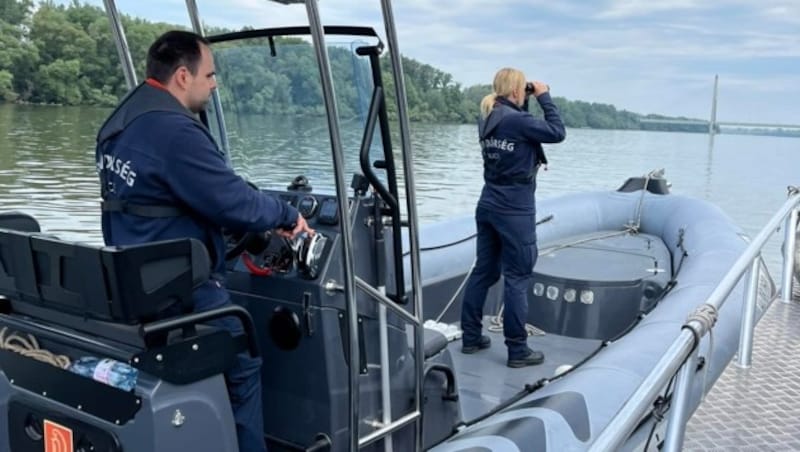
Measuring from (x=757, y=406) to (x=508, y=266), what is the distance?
1170mm

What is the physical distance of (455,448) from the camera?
191 centimetres

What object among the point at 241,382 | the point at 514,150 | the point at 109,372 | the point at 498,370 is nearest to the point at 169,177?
the point at 109,372

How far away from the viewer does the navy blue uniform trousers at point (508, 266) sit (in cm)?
326

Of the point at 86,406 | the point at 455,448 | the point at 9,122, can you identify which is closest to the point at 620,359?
the point at 455,448

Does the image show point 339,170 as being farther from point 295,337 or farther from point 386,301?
point 295,337

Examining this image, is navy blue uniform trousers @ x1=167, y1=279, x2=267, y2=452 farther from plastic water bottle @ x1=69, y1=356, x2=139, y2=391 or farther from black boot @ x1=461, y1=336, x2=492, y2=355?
black boot @ x1=461, y1=336, x2=492, y2=355

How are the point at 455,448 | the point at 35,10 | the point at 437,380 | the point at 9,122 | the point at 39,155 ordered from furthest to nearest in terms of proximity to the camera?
the point at 39,155
the point at 9,122
the point at 35,10
the point at 437,380
the point at 455,448

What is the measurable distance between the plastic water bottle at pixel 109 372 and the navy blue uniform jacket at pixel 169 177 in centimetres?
28

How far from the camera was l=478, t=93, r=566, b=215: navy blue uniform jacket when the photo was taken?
317 centimetres

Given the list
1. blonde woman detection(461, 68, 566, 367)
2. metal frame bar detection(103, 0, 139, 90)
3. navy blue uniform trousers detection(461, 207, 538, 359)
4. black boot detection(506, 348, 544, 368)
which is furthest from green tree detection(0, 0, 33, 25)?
black boot detection(506, 348, 544, 368)

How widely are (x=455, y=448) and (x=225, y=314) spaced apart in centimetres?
75

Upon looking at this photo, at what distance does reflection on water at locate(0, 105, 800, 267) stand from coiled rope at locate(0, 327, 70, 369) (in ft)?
2.80

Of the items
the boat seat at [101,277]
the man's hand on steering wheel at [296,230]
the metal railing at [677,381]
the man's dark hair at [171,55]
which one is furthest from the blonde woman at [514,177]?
the boat seat at [101,277]

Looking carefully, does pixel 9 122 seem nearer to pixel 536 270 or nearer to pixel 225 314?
pixel 536 270
